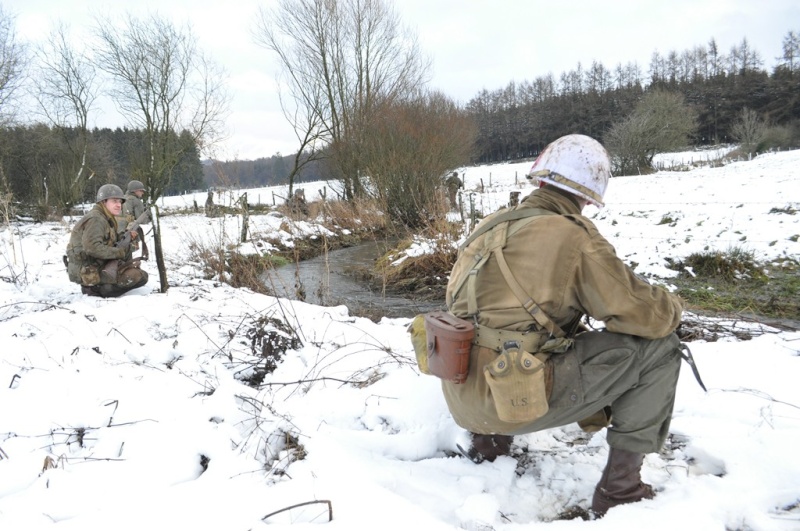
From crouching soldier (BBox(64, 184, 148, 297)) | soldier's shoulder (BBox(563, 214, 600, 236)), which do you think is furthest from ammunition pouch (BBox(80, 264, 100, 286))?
soldier's shoulder (BBox(563, 214, 600, 236))

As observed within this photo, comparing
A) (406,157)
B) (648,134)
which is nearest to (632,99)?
(648,134)

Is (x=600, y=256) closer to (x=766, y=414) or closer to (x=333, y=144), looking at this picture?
→ (x=766, y=414)

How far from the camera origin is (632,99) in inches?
2120

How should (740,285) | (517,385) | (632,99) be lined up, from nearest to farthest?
(517,385), (740,285), (632,99)

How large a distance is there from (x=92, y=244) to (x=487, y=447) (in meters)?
5.08

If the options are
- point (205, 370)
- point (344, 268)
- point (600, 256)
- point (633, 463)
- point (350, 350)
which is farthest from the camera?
point (344, 268)

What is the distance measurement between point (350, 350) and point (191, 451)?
52.2 inches

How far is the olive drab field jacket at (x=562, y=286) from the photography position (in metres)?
1.50

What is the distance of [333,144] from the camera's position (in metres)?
18.1

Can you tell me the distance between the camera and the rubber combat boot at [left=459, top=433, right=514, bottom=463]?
1.95m

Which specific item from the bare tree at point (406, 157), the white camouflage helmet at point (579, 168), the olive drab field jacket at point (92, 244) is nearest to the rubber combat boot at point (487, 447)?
the white camouflage helmet at point (579, 168)

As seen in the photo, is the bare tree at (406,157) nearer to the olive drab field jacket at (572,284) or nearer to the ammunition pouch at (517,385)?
the olive drab field jacket at (572,284)

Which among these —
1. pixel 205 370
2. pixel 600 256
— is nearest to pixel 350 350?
pixel 205 370

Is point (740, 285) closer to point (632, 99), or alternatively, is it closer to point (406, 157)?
point (406, 157)
